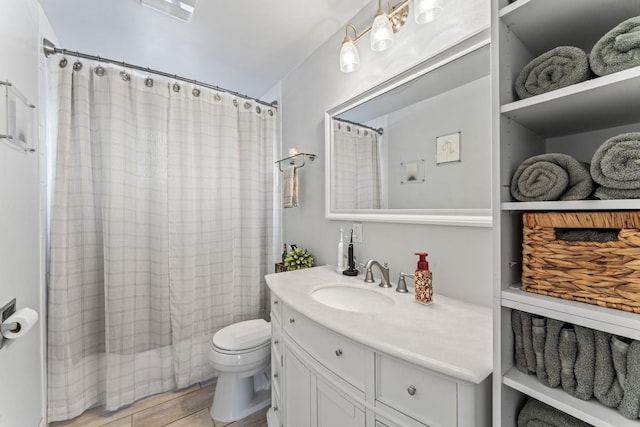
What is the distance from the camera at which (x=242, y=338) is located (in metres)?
1.71

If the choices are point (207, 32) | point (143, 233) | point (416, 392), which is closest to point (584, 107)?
point (416, 392)

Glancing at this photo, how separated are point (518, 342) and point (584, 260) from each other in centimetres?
25

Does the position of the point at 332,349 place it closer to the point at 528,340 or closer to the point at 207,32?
the point at 528,340

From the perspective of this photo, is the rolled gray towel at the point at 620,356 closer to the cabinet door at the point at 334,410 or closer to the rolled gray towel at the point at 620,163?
the rolled gray towel at the point at 620,163

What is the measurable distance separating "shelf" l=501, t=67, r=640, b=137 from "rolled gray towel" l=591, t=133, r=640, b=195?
4.0 inches

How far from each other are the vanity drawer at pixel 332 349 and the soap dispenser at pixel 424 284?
1.25 ft

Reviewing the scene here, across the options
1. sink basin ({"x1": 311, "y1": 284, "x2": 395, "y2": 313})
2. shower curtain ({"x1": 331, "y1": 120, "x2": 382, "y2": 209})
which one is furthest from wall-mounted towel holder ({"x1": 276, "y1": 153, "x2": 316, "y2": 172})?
sink basin ({"x1": 311, "y1": 284, "x2": 395, "y2": 313})

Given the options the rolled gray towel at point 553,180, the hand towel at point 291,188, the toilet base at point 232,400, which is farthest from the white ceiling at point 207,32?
the toilet base at point 232,400

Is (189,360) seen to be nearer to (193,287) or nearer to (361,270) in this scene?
(193,287)

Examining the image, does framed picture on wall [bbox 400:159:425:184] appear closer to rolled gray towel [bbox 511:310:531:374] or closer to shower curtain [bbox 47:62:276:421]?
rolled gray towel [bbox 511:310:531:374]

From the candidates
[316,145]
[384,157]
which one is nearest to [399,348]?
[384,157]

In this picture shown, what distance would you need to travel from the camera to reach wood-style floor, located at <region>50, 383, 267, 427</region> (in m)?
1.60

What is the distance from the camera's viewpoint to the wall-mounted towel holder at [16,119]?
974 mm

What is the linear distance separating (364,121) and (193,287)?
1.66m
